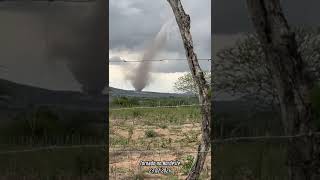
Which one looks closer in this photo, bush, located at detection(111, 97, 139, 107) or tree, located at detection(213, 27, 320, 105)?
tree, located at detection(213, 27, 320, 105)

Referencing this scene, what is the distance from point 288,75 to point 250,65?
1.97m

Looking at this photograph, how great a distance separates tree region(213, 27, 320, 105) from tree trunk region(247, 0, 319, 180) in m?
1.61

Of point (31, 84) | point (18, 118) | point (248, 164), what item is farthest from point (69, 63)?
point (248, 164)

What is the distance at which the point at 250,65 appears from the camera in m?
4.46

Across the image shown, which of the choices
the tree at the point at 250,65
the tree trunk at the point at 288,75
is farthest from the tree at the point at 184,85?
the tree trunk at the point at 288,75

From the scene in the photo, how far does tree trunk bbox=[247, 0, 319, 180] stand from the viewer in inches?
97.7

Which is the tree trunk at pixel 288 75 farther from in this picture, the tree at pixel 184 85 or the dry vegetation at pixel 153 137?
the tree at pixel 184 85

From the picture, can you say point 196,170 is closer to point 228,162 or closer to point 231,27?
point 228,162

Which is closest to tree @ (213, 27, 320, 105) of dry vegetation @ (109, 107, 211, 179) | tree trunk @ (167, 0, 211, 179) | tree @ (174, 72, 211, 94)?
tree trunk @ (167, 0, 211, 179)

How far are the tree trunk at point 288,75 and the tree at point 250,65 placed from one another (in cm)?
161

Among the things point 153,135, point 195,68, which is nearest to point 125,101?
point 153,135

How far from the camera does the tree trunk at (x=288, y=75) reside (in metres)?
2.48

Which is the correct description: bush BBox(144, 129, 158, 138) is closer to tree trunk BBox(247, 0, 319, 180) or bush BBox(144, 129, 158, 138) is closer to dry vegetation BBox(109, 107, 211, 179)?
dry vegetation BBox(109, 107, 211, 179)

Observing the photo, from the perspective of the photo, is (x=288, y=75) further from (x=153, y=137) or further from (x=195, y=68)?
(x=153, y=137)
